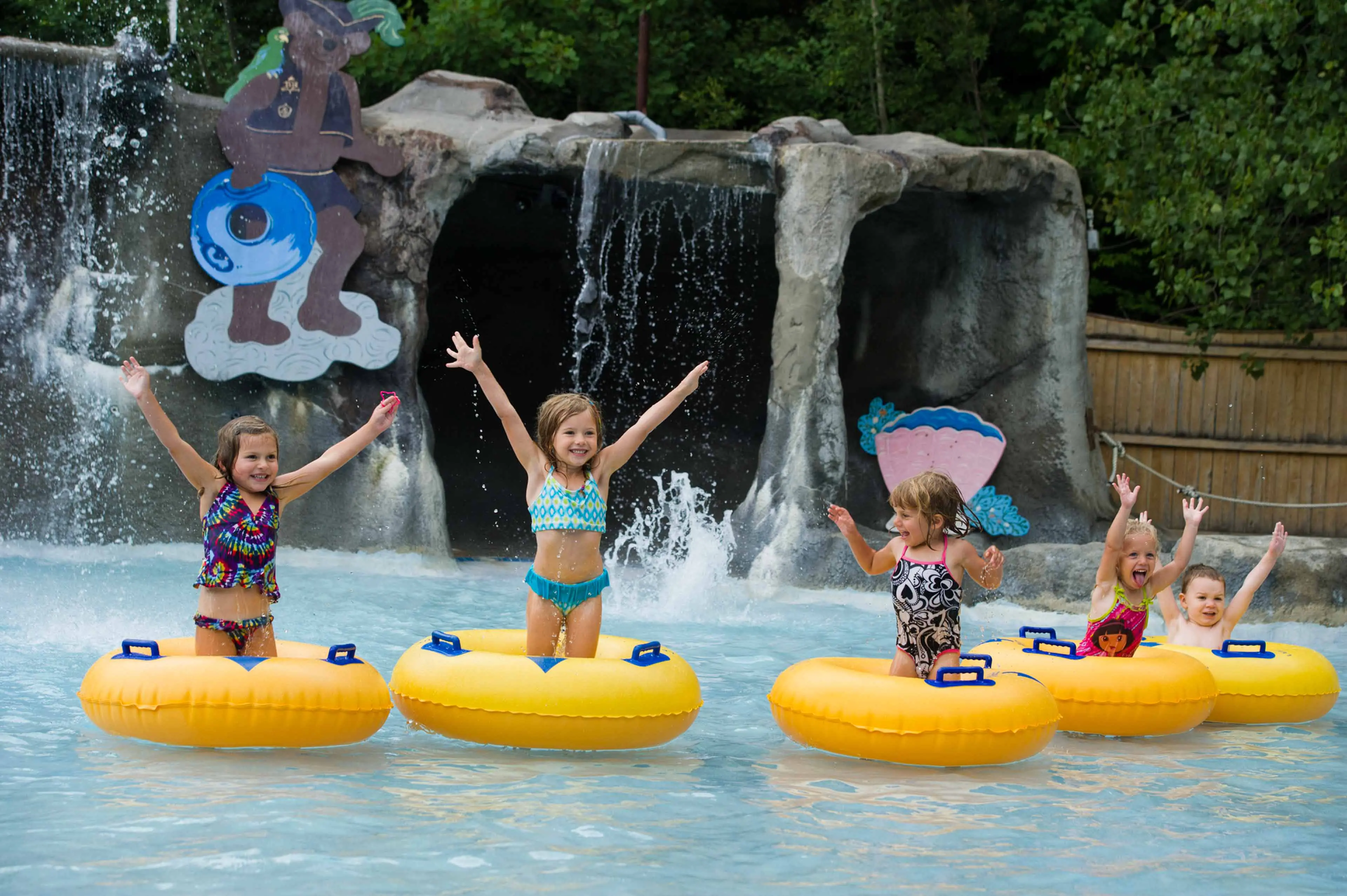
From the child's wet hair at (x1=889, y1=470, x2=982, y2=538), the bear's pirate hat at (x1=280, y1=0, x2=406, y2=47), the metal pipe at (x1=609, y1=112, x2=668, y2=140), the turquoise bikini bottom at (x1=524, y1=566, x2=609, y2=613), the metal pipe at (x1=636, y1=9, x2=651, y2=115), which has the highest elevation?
the metal pipe at (x1=636, y1=9, x2=651, y2=115)

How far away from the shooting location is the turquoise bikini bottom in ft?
14.3

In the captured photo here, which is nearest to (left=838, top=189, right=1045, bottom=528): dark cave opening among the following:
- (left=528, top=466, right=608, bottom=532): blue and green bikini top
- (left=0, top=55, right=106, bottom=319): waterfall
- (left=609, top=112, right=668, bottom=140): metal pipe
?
(left=609, top=112, right=668, bottom=140): metal pipe

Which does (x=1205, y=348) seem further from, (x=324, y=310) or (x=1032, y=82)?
(x=324, y=310)

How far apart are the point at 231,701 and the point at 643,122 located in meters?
6.39

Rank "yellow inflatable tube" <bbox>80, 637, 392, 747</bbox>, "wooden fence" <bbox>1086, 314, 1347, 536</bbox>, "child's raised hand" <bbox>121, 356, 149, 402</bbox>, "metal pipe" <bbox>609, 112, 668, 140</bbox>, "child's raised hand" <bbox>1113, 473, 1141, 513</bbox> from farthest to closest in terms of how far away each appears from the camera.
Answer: "wooden fence" <bbox>1086, 314, 1347, 536</bbox> → "metal pipe" <bbox>609, 112, 668, 140</bbox> → "child's raised hand" <bbox>1113, 473, 1141, 513</bbox> → "child's raised hand" <bbox>121, 356, 149, 402</bbox> → "yellow inflatable tube" <bbox>80, 637, 392, 747</bbox>

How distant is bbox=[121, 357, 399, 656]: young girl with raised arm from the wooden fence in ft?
24.6

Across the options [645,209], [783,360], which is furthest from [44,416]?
[783,360]

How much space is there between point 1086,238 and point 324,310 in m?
5.31

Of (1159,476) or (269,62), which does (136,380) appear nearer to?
(269,62)

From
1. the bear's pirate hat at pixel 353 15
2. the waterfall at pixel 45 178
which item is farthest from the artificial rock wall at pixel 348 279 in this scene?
the bear's pirate hat at pixel 353 15

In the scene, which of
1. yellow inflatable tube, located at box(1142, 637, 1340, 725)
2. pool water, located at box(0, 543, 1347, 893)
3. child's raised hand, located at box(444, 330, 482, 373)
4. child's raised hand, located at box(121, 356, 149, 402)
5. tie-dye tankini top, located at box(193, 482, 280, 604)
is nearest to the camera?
pool water, located at box(0, 543, 1347, 893)

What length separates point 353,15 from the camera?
9.07m

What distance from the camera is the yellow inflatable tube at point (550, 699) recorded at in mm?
4000

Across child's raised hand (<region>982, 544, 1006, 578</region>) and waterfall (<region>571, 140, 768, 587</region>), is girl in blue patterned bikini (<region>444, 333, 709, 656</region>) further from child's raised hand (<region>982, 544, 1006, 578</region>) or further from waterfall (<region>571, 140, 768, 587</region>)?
waterfall (<region>571, 140, 768, 587</region>)
